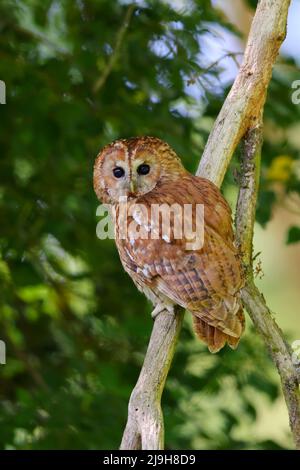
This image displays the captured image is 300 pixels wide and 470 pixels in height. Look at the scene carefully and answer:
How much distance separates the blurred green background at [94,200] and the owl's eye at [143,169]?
16.5 inches

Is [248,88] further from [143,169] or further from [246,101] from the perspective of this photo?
[143,169]

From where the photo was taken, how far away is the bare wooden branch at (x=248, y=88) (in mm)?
2527

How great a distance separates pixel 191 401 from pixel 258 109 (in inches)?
54.0

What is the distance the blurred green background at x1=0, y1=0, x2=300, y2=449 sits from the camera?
3.29 metres

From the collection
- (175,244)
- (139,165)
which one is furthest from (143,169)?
(175,244)

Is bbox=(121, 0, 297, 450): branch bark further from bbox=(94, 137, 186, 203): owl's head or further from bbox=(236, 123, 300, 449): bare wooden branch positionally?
bbox=(94, 137, 186, 203): owl's head

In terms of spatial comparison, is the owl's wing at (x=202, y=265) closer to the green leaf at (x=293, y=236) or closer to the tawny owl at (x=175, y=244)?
Result: the tawny owl at (x=175, y=244)

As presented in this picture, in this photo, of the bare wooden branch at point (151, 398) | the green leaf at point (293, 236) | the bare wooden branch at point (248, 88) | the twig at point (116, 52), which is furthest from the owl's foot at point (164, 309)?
the twig at point (116, 52)

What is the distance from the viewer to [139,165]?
290 centimetres

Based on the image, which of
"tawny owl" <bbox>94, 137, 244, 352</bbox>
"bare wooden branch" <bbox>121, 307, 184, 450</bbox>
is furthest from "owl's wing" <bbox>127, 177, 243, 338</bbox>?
"bare wooden branch" <bbox>121, 307, 184, 450</bbox>

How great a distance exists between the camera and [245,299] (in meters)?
2.47

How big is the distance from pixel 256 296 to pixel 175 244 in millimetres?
277

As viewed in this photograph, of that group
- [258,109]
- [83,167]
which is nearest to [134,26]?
[83,167]
